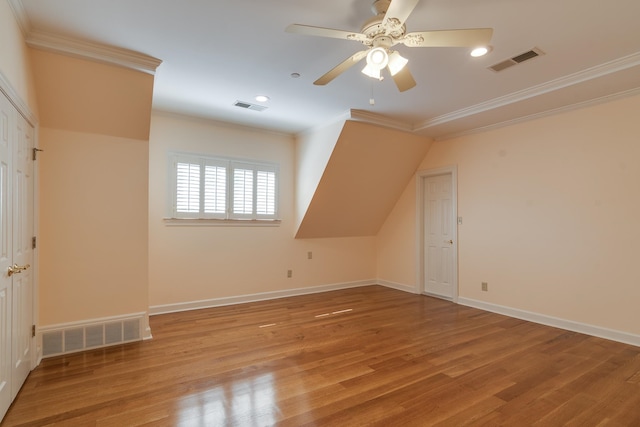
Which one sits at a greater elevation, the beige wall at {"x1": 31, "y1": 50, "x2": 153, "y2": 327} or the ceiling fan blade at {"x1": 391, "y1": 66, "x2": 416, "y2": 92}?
the ceiling fan blade at {"x1": 391, "y1": 66, "x2": 416, "y2": 92}

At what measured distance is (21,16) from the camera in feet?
7.55

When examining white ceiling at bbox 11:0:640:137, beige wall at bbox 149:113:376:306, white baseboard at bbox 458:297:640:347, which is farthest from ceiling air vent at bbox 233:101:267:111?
white baseboard at bbox 458:297:640:347

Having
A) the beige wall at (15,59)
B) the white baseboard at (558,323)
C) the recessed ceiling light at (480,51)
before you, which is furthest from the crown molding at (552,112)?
the beige wall at (15,59)

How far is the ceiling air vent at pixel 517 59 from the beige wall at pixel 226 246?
3293mm

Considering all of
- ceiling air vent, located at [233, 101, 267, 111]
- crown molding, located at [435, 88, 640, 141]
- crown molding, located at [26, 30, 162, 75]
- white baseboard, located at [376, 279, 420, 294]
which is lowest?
white baseboard, located at [376, 279, 420, 294]

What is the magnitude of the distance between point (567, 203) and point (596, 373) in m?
1.96

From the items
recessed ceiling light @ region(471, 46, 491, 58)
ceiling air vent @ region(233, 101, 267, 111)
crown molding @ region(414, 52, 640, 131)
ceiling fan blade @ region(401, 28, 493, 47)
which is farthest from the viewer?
ceiling air vent @ region(233, 101, 267, 111)

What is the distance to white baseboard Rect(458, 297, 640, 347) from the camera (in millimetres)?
3453

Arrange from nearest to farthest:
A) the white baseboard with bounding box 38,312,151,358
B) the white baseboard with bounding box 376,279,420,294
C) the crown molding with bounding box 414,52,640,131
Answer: the crown molding with bounding box 414,52,640,131, the white baseboard with bounding box 38,312,151,358, the white baseboard with bounding box 376,279,420,294

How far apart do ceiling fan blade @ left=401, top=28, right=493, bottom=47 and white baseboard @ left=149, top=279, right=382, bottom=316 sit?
4.17 meters

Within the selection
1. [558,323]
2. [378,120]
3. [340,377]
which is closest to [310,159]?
[378,120]

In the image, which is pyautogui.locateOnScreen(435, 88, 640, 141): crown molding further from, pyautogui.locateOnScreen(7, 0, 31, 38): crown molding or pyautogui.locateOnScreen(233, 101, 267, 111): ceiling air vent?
pyautogui.locateOnScreen(7, 0, 31, 38): crown molding

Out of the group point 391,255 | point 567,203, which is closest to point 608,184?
point 567,203

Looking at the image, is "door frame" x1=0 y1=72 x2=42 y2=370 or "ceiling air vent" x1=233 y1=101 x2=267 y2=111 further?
"ceiling air vent" x1=233 y1=101 x2=267 y2=111
